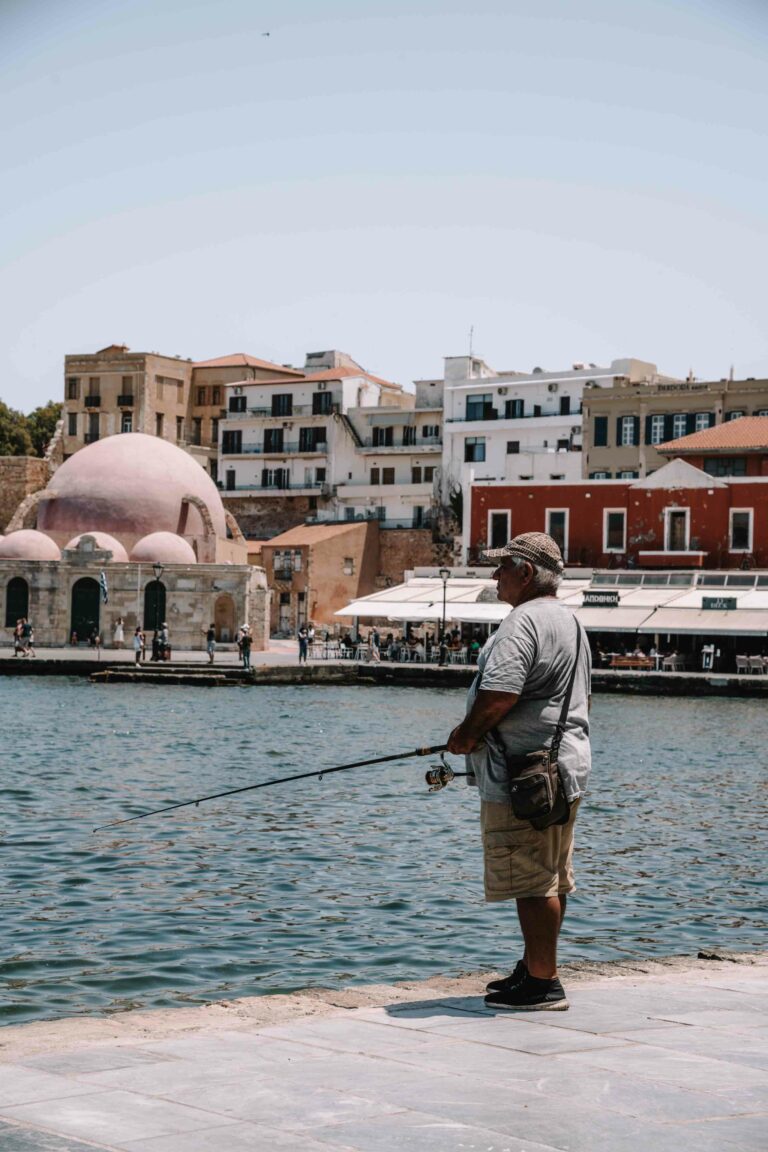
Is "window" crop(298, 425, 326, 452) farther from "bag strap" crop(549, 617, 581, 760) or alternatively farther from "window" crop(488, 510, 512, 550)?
"bag strap" crop(549, 617, 581, 760)

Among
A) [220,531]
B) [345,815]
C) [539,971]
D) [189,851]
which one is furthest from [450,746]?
[220,531]

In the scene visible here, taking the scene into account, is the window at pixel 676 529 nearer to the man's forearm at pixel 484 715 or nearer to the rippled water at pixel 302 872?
the rippled water at pixel 302 872

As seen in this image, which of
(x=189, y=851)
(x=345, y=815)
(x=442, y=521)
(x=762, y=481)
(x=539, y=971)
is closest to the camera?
(x=539, y=971)

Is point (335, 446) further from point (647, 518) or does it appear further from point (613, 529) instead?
point (647, 518)

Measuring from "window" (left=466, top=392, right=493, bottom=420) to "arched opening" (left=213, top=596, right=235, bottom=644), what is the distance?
16.8 meters

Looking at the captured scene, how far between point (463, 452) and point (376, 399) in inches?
313

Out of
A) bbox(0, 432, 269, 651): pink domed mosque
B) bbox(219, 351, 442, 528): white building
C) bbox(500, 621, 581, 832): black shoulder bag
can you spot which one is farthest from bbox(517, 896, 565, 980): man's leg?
bbox(219, 351, 442, 528): white building

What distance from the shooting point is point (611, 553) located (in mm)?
46312

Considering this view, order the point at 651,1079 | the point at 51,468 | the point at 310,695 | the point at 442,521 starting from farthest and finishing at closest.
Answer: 1. the point at 51,468
2. the point at 442,521
3. the point at 310,695
4. the point at 651,1079

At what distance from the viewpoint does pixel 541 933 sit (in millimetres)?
5570

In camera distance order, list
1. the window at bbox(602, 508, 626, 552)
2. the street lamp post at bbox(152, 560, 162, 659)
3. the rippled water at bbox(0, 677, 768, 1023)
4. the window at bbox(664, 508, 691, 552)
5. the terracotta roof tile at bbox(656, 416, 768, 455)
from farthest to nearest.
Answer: the window at bbox(602, 508, 626, 552)
the street lamp post at bbox(152, 560, 162, 659)
the terracotta roof tile at bbox(656, 416, 768, 455)
the window at bbox(664, 508, 691, 552)
the rippled water at bbox(0, 677, 768, 1023)

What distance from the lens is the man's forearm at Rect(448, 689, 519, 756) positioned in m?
5.43

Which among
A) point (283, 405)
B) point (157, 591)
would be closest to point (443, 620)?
point (157, 591)

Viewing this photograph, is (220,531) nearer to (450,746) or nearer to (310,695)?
(310,695)
